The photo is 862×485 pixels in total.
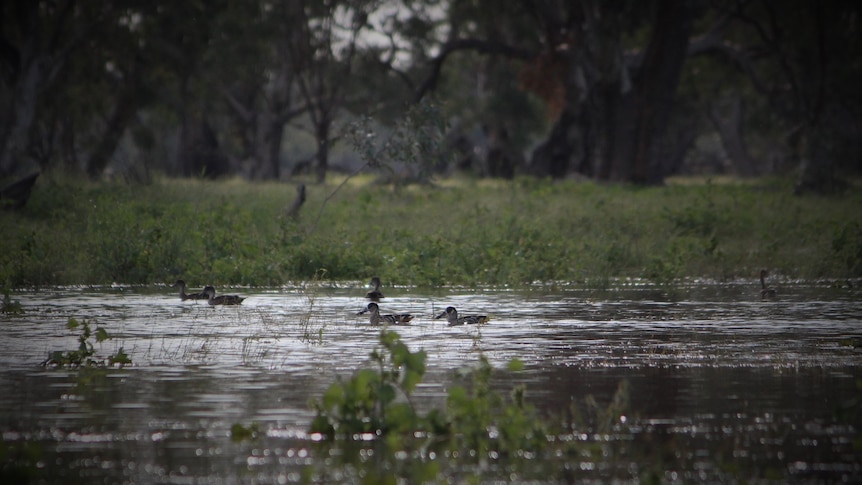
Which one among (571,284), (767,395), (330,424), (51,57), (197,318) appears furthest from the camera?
(51,57)

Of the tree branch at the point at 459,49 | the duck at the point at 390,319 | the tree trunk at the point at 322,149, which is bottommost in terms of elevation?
the duck at the point at 390,319

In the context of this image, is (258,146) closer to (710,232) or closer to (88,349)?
(710,232)

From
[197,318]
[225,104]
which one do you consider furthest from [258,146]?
[197,318]

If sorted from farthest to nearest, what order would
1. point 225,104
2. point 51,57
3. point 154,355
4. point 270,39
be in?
point 225,104 < point 270,39 < point 51,57 < point 154,355

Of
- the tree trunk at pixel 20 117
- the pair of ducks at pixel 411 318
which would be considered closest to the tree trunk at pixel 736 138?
the tree trunk at pixel 20 117

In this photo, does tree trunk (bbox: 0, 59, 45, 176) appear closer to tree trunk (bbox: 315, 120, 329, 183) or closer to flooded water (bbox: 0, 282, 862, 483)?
Answer: tree trunk (bbox: 315, 120, 329, 183)

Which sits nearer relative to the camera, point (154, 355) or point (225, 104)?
point (154, 355)

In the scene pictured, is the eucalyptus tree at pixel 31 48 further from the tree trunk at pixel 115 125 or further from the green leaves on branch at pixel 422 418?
the green leaves on branch at pixel 422 418

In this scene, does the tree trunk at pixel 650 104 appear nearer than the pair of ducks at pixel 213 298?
No

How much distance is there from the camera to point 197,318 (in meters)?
14.6

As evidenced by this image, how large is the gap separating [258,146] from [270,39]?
215 inches

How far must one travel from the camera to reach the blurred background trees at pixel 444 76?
39.4m

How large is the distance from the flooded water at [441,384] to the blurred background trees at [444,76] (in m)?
15.7

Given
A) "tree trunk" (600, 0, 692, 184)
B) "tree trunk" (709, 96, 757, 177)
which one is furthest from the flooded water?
"tree trunk" (709, 96, 757, 177)
